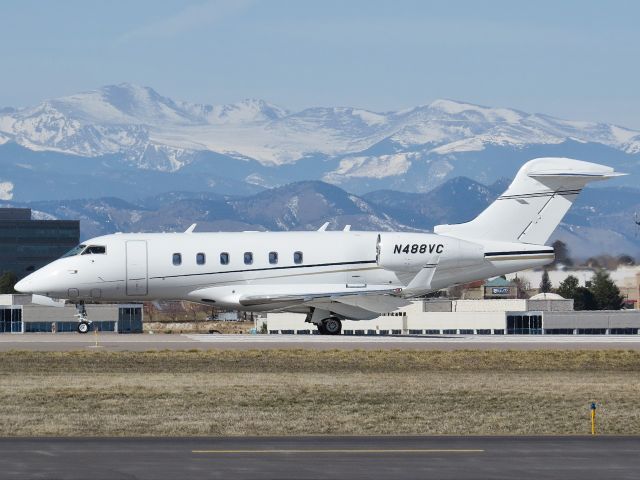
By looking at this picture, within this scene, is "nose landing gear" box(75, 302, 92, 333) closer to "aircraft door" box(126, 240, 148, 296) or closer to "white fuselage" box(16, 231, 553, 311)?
"white fuselage" box(16, 231, 553, 311)

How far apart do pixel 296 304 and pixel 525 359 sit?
1151cm

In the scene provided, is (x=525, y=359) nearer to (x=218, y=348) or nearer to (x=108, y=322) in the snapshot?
(x=218, y=348)

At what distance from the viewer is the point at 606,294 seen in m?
111

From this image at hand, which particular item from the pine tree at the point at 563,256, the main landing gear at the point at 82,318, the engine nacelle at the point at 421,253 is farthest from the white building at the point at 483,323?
the engine nacelle at the point at 421,253

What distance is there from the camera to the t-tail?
56750 mm

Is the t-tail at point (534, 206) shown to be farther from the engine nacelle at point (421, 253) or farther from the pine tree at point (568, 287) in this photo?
the pine tree at point (568, 287)

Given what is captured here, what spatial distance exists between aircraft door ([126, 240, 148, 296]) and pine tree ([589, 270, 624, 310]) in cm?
4831

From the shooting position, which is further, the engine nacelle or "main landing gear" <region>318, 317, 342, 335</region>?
"main landing gear" <region>318, 317, 342, 335</region>

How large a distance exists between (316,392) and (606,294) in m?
78.1

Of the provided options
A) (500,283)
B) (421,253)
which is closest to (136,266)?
(421,253)

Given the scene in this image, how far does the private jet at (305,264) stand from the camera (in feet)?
181

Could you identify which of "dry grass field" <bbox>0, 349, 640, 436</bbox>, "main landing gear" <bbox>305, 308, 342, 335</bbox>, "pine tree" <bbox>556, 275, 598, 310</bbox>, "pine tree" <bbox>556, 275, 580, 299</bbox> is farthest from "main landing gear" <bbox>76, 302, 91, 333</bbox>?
"pine tree" <bbox>556, 275, 598, 310</bbox>
